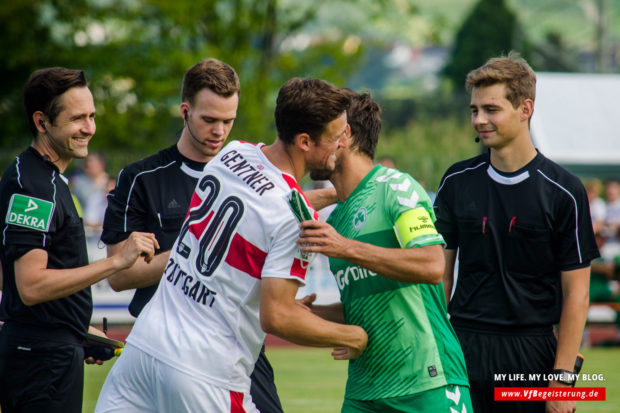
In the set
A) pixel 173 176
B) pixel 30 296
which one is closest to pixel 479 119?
pixel 173 176

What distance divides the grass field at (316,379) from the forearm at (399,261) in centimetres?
528

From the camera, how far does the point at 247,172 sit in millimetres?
3688

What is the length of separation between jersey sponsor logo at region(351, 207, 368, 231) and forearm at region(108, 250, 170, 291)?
3.86ft

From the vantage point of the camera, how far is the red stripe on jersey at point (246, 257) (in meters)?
3.60

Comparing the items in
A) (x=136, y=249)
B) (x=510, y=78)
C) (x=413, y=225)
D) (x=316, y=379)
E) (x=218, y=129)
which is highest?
(x=510, y=78)

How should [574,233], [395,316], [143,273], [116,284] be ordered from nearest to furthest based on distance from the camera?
[395,316] < [574,233] < [143,273] < [116,284]

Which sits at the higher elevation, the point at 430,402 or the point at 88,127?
the point at 88,127

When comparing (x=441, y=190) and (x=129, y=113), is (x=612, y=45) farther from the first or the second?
(x=441, y=190)

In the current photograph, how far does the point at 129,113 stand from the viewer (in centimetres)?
2169

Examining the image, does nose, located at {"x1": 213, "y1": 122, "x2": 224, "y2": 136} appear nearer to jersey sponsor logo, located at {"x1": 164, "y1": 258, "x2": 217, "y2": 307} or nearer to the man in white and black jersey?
the man in white and black jersey

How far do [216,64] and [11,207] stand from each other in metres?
1.55

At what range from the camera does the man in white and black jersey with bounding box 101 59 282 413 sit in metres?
4.89

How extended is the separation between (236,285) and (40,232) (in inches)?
45.9

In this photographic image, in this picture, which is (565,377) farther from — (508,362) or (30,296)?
(30,296)
